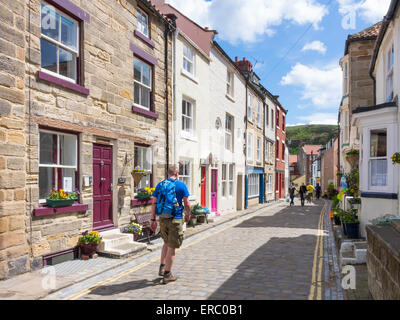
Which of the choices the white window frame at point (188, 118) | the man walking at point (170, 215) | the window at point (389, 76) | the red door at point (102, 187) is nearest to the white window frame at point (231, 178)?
the white window frame at point (188, 118)

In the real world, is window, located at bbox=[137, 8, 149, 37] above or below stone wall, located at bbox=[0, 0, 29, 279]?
above

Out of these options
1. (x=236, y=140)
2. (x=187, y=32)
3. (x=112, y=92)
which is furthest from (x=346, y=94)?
(x=112, y=92)

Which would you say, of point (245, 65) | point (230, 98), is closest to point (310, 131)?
point (245, 65)

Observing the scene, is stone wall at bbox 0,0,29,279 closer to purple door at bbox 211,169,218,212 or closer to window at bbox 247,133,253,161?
purple door at bbox 211,169,218,212

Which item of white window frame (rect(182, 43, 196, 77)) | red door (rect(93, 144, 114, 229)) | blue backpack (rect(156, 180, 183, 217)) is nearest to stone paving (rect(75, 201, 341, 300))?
blue backpack (rect(156, 180, 183, 217))

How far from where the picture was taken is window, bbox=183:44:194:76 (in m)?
13.6

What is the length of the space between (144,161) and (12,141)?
4951mm

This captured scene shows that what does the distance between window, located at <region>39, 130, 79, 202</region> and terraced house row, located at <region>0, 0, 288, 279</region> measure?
Result: 2 centimetres

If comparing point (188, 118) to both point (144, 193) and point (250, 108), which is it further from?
point (250, 108)

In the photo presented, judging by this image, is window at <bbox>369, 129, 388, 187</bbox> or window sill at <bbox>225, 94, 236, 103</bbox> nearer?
window at <bbox>369, 129, 388, 187</bbox>

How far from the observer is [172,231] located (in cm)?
600

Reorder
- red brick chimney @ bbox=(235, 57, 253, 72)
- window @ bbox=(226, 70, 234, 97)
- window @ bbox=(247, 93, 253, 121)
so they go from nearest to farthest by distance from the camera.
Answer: window @ bbox=(226, 70, 234, 97)
window @ bbox=(247, 93, 253, 121)
red brick chimney @ bbox=(235, 57, 253, 72)

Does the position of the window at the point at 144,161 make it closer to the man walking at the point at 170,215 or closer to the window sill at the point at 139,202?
the window sill at the point at 139,202
